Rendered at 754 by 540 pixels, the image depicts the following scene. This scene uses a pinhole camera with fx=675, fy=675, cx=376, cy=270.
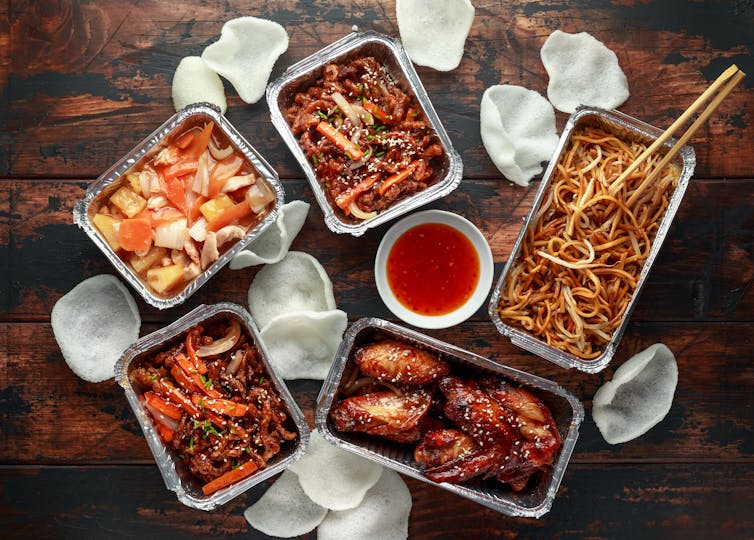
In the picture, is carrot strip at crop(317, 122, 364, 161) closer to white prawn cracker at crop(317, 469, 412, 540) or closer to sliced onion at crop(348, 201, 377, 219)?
sliced onion at crop(348, 201, 377, 219)

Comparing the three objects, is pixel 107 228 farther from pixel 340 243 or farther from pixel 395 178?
pixel 395 178

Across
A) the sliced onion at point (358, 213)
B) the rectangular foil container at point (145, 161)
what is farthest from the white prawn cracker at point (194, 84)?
the sliced onion at point (358, 213)

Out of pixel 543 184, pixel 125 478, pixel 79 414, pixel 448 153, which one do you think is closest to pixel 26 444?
pixel 79 414

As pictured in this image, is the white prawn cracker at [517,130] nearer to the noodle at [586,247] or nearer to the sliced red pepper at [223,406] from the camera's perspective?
the noodle at [586,247]

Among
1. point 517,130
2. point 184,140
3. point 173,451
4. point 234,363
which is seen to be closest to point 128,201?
point 184,140

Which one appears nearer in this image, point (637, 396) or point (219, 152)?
point (219, 152)

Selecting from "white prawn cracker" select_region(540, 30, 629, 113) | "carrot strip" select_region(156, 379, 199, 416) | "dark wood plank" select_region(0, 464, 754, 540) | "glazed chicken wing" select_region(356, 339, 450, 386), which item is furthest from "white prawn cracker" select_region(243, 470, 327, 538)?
"white prawn cracker" select_region(540, 30, 629, 113)

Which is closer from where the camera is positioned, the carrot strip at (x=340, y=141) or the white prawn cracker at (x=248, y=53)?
the carrot strip at (x=340, y=141)
